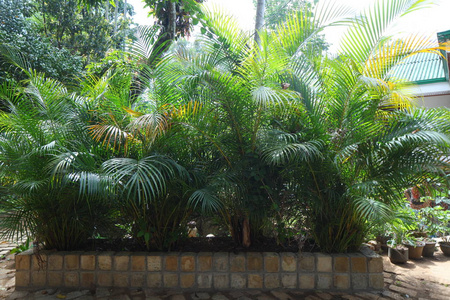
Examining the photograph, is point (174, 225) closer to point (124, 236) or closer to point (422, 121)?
point (124, 236)

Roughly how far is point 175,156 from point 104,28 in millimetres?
8849

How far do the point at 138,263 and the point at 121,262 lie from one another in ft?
0.55

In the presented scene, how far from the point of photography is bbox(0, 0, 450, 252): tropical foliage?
3.10 m

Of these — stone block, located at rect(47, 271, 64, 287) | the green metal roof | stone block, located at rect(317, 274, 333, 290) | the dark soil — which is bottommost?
stone block, located at rect(317, 274, 333, 290)

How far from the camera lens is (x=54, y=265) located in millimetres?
3383

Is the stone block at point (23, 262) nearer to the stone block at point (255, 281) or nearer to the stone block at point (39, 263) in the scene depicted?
the stone block at point (39, 263)

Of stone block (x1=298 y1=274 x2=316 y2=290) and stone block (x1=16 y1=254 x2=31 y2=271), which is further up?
stone block (x1=16 y1=254 x2=31 y2=271)

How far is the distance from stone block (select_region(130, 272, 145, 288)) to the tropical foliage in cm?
30

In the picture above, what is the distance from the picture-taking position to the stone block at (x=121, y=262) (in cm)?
338

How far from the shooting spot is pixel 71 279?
11.1ft

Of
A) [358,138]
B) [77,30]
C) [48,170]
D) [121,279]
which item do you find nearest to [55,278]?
[121,279]

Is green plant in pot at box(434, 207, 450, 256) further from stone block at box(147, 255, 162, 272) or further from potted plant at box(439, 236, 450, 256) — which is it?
stone block at box(147, 255, 162, 272)

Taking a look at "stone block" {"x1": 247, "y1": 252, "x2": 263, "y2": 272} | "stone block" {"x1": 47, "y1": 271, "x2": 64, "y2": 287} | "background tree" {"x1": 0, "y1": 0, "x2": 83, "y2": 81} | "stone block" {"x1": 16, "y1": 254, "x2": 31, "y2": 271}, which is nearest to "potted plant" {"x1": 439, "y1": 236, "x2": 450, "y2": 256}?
"stone block" {"x1": 247, "y1": 252, "x2": 263, "y2": 272}

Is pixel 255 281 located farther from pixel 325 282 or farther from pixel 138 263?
pixel 138 263
